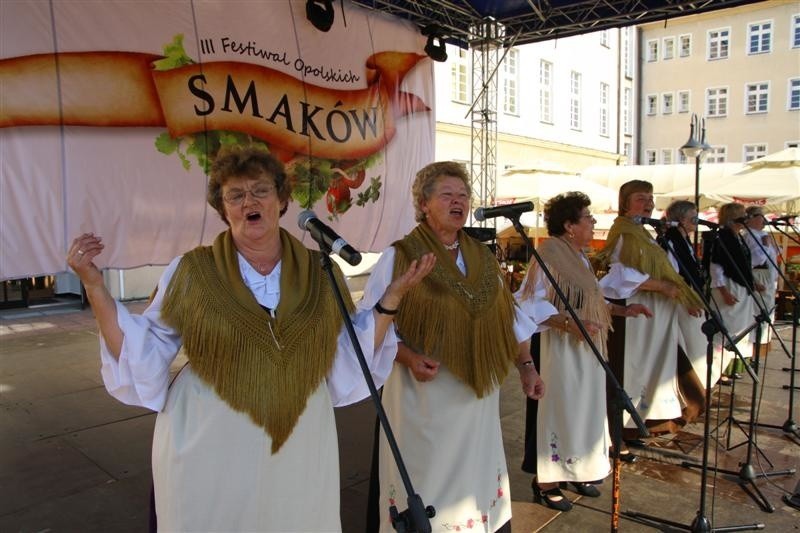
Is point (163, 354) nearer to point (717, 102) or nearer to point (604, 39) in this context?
point (604, 39)

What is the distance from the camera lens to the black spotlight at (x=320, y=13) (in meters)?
4.60

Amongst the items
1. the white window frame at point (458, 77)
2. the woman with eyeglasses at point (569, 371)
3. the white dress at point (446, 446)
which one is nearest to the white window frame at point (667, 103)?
the white window frame at point (458, 77)

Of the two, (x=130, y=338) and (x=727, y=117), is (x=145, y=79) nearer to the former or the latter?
(x=130, y=338)

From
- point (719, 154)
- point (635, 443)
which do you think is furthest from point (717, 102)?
point (635, 443)

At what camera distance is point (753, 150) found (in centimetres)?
2786

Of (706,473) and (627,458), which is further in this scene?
(627,458)

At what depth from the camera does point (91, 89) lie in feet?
11.5

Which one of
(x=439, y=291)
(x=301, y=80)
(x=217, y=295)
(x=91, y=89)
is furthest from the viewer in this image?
(x=301, y=80)

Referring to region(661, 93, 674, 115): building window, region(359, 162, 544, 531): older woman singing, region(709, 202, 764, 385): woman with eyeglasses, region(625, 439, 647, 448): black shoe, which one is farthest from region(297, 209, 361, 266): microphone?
region(661, 93, 674, 115): building window

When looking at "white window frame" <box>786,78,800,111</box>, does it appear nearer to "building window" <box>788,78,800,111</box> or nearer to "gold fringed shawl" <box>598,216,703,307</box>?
"building window" <box>788,78,800,111</box>

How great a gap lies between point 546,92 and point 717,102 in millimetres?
13506

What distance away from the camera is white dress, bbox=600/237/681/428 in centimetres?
466

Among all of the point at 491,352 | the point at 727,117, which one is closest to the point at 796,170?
the point at 491,352

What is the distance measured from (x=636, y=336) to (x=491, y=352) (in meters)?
2.62
